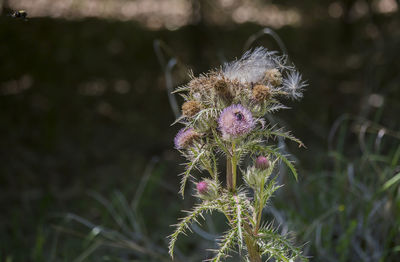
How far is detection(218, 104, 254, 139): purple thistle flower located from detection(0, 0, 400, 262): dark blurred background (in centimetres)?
111

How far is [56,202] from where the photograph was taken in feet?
9.65

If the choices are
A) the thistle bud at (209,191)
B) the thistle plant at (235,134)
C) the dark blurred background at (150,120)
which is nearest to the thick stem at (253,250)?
the thistle plant at (235,134)

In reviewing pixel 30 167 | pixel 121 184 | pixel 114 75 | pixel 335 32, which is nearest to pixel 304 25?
pixel 335 32

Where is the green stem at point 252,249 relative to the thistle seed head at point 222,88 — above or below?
below

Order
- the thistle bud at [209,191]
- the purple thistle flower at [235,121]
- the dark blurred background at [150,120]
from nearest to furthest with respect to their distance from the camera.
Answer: the purple thistle flower at [235,121]
the thistle bud at [209,191]
the dark blurred background at [150,120]

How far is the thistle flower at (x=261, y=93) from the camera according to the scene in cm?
90

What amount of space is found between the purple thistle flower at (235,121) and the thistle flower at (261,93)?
0.13ft

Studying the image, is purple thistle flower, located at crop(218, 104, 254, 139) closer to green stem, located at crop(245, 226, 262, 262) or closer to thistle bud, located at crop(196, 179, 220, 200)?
thistle bud, located at crop(196, 179, 220, 200)

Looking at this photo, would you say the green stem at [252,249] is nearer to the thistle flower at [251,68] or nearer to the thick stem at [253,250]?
the thick stem at [253,250]

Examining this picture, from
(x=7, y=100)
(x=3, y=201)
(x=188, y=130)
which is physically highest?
(x=7, y=100)

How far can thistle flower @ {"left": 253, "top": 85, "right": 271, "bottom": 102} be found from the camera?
900 mm

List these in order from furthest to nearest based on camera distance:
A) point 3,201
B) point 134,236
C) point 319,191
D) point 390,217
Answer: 1. point 3,201
2. point 319,191
3. point 134,236
4. point 390,217

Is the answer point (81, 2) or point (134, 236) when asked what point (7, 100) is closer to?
point (81, 2)

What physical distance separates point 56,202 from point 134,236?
0.89 m
